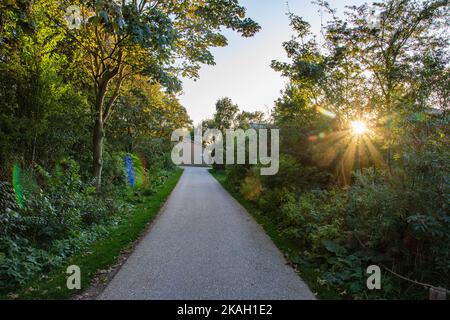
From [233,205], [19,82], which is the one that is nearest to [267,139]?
[233,205]

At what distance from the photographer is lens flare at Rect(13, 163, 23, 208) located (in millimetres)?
5938

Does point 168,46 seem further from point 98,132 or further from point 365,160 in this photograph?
point 365,160

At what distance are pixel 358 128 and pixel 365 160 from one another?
127cm

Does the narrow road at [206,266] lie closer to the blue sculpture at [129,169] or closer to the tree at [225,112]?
the blue sculpture at [129,169]

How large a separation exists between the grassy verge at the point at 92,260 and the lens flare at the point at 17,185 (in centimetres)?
184

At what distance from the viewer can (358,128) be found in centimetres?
1026

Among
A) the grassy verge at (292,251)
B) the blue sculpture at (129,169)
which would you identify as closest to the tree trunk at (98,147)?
the blue sculpture at (129,169)

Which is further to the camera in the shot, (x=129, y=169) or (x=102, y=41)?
(x=129, y=169)

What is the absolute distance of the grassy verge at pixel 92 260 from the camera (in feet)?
13.1

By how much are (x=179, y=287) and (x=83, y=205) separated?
4422 mm

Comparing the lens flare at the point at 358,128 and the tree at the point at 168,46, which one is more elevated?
the tree at the point at 168,46

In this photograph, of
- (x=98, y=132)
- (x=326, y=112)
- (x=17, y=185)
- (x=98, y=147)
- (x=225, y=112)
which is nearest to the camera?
(x=17, y=185)

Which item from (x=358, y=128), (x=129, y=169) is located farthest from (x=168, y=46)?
(x=129, y=169)
